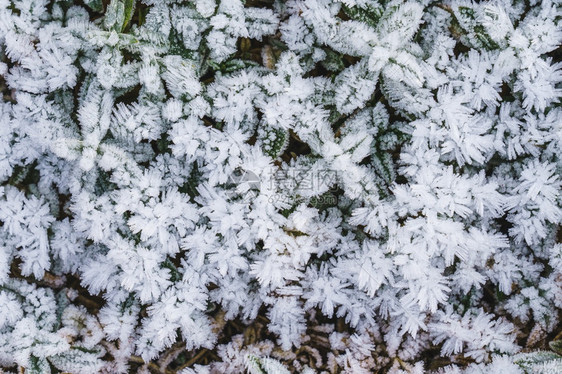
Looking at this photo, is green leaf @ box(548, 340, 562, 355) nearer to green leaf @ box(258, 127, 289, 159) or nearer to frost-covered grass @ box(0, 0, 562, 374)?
frost-covered grass @ box(0, 0, 562, 374)

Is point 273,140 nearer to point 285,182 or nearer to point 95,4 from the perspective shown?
point 285,182

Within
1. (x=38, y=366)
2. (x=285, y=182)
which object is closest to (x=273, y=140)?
(x=285, y=182)

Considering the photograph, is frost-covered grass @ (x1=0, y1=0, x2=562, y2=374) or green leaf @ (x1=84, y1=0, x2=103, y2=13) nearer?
frost-covered grass @ (x1=0, y1=0, x2=562, y2=374)

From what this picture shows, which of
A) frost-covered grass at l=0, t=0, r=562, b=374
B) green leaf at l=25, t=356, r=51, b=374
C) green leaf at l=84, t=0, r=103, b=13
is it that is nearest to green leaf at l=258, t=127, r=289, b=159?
frost-covered grass at l=0, t=0, r=562, b=374

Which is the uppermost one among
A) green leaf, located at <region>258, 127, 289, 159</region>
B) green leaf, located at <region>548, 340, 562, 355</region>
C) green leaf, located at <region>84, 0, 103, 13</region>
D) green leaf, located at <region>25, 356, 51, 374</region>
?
green leaf, located at <region>84, 0, 103, 13</region>

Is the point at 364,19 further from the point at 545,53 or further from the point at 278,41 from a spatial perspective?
the point at 545,53

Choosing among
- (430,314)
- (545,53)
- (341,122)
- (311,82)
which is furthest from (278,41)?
(430,314)

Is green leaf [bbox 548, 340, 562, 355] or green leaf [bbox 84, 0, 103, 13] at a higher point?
green leaf [bbox 84, 0, 103, 13]

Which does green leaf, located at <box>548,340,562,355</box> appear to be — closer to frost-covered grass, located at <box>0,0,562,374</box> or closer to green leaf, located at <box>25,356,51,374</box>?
frost-covered grass, located at <box>0,0,562,374</box>

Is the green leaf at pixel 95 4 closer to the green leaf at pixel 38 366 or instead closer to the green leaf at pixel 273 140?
the green leaf at pixel 273 140
